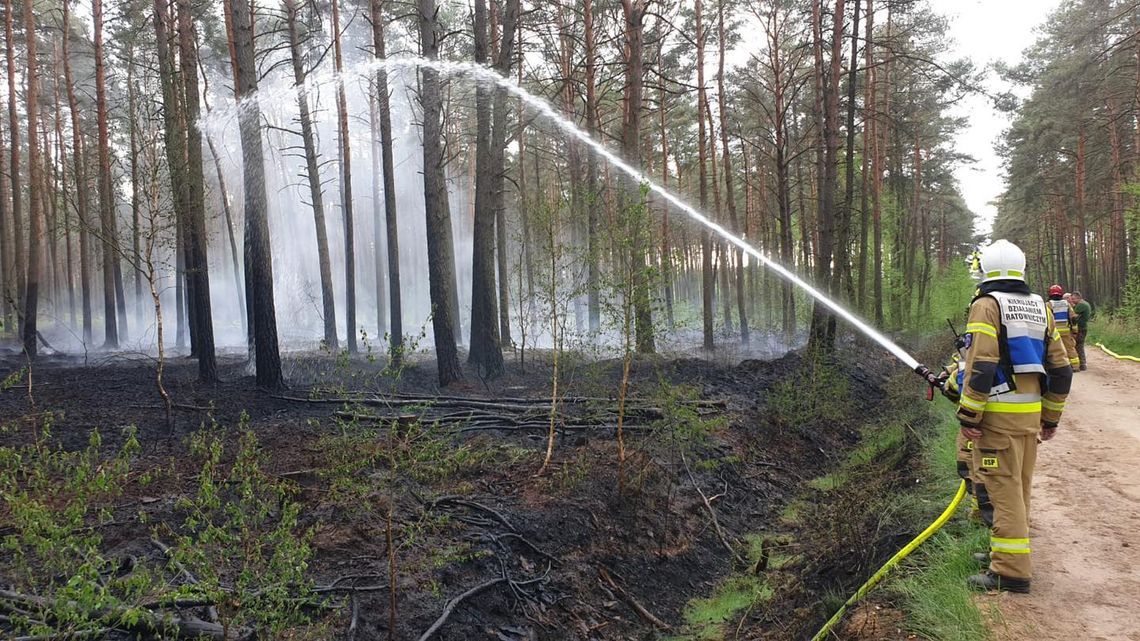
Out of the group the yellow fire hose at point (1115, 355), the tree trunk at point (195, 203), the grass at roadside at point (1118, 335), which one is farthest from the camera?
the grass at roadside at point (1118, 335)

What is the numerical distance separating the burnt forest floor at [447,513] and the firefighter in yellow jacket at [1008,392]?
111 centimetres

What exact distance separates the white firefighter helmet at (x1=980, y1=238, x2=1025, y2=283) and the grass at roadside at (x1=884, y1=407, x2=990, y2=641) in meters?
1.95

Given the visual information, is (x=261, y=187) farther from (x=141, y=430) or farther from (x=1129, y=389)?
(x=1129, y=389)

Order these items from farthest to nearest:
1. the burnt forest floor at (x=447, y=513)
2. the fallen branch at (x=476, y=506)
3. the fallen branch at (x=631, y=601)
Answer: the fallen branch at (x=476, y=506)
the fallen branch at (x=631, y=601)
the burnt forest floor at (x=447, y=513)

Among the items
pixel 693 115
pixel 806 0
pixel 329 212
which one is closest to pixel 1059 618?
pixel 806 0

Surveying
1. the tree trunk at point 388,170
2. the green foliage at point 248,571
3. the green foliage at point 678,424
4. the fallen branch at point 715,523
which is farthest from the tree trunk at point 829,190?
the green foliage at point 248,571

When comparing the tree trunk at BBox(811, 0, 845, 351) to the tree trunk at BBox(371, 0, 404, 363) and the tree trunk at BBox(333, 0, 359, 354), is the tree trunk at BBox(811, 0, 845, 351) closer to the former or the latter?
the tree trunk at BBox(371, 0, 404, 363)

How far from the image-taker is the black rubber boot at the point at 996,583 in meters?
4.06

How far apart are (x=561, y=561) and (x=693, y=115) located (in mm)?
22960

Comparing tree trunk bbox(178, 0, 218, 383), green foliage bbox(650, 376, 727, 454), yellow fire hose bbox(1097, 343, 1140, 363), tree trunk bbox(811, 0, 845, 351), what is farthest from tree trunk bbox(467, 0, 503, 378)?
yellow fire hose bbox(1097, 343, 1140, 363)

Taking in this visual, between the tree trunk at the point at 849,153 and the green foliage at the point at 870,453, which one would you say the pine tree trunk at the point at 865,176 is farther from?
the green foliage at the point at 870,453

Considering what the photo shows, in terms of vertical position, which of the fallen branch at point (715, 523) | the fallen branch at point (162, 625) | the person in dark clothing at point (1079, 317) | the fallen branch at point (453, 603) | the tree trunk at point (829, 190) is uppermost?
the tree trunk at point (829, 190)

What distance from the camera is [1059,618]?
3717 millimetres

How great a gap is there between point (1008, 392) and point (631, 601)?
11.4 feet
